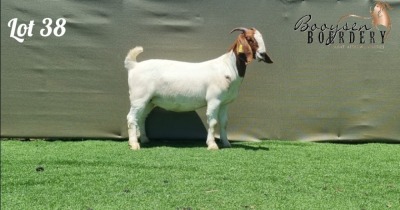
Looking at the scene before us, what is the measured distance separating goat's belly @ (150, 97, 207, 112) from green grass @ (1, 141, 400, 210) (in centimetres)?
42

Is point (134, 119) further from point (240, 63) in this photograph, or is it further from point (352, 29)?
point (352, 29)

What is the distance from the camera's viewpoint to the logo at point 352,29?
6301 mm

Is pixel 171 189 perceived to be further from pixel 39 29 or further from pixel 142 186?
pixel 39 29

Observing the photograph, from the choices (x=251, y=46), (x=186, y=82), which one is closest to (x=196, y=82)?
(x=186, y=82)

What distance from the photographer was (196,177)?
433 cm

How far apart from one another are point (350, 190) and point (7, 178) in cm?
259

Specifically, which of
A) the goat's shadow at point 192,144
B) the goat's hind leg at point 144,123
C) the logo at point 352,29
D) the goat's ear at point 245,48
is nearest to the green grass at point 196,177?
the goat's shadow at point 192,144

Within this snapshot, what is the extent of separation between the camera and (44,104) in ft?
20.5

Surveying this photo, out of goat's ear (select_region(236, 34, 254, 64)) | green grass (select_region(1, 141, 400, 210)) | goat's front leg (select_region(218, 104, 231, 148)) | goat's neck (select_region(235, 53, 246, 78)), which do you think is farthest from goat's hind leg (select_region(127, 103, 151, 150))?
goat's ear (select_region(236, 34, 254, 64))

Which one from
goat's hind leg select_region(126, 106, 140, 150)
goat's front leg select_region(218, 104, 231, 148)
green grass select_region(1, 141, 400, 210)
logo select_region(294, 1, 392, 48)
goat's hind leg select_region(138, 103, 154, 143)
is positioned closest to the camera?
green grass select_region(1, 141, 400, 210)

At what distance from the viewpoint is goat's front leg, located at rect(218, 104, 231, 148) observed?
19.2 feet

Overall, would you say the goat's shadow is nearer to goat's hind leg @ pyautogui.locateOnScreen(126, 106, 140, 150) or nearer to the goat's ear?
goat's hind leg @ pyautogui.locateOnScreen(126, 106, 140, 150)

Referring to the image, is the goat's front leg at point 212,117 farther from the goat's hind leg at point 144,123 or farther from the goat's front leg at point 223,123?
the goat's hind leg at point 144,123

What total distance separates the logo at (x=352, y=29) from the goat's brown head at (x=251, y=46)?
906 millimetres
